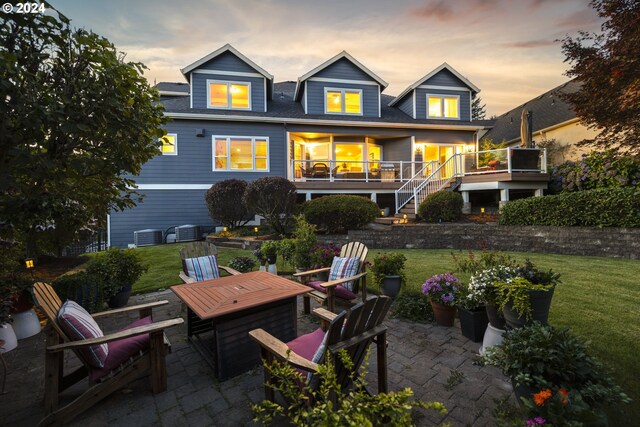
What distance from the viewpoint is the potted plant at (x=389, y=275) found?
4.87 metres

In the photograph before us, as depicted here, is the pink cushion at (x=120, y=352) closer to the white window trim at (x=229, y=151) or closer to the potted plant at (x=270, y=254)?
the potted plant at (x=270, y=254)

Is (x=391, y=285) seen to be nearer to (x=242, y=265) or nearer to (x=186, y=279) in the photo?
(x=242, y=265)

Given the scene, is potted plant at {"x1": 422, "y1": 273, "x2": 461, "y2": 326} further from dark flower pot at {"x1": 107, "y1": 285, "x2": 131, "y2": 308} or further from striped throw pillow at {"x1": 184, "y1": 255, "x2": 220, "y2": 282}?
dark flower pot at {"x1": 107, "y1": 285, "x2": 131, "y2": 308}

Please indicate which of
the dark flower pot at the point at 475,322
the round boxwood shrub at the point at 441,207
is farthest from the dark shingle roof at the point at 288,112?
the dark flower pot at the point at 475,322

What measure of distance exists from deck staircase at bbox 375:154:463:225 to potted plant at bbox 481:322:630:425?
9.29m

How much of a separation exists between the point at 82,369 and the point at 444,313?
4.26 metres

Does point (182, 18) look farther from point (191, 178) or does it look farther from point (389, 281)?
point (389, 281)

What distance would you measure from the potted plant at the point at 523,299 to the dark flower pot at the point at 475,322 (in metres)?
0.64

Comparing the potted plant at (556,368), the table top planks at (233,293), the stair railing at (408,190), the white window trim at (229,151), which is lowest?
the potted plant at (556,368)

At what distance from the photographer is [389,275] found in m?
4.92

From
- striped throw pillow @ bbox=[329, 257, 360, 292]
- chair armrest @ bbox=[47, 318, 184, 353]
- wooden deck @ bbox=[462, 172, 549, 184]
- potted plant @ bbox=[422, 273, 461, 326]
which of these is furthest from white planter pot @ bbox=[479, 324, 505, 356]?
wooden deck @ bbox=[462, 172, 549, 184]

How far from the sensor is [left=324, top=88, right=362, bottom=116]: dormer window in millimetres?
15352

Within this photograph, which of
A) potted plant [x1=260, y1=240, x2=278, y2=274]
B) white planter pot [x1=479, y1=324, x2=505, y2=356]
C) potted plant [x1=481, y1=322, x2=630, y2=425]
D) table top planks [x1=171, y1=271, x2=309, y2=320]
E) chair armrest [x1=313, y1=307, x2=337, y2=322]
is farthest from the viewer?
potted plant [x1=260, y1=240, x2=278, y2=274]

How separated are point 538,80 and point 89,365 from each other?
25964 millimetres
